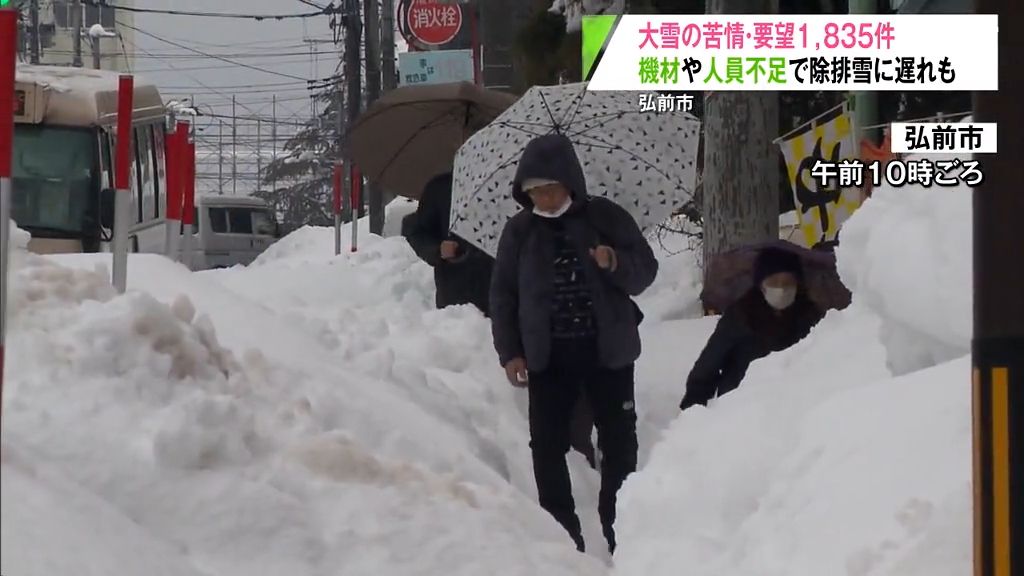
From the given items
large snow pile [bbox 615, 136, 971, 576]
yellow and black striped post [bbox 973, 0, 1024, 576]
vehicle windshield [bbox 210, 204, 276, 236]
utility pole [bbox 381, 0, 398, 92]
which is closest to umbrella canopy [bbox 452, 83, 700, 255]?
large snow pile [bbox 615, 136, 971, 576]

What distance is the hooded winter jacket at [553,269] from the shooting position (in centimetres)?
606

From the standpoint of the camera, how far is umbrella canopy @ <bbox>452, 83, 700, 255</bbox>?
8148 millimetres

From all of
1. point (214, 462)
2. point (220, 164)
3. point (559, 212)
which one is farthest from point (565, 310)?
point (220, 164)

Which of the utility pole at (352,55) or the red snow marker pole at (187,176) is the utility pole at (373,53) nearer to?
the utility pole at (352,55)

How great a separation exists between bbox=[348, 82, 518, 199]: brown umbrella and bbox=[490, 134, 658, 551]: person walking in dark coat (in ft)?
16.3

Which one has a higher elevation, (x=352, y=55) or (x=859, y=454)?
(x=352, y=55)

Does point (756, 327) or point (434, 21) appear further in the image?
point (434, 21)

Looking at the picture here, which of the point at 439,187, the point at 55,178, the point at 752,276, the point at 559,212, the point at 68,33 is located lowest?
the point at 752,276

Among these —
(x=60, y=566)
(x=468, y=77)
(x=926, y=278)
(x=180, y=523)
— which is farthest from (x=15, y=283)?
(x=468, y=77)

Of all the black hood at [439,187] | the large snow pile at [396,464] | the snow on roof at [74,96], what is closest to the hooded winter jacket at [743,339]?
the large snow pile at [396,464]

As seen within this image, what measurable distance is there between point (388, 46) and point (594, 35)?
673 inches

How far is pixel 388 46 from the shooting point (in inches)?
1105

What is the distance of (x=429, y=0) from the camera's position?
23969 millimetres
